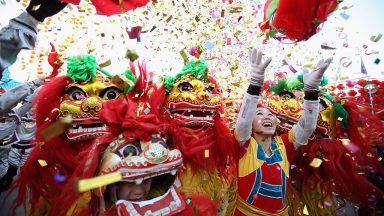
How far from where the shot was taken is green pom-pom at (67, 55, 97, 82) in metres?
2.88

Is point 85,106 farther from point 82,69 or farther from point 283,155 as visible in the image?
point 283,155

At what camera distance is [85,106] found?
2.70 metres

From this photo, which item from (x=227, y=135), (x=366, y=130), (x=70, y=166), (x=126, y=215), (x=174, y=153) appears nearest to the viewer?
(x=126, y=215)

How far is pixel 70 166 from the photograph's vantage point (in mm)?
2641

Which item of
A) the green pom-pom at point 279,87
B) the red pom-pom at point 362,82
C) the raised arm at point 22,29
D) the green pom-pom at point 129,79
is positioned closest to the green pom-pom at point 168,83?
the green pom-pom at point 129,79

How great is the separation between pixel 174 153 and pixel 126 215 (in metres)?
0.53

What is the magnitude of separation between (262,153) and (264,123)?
291mm

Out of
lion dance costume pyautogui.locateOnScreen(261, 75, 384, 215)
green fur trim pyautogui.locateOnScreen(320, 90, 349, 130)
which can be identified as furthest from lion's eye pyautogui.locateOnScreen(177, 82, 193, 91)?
green fur trim pyautogui.locateOnScreen(320, 90, 349, 130)

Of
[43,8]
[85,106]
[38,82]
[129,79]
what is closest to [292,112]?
[129,79]

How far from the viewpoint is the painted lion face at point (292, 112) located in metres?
3.34

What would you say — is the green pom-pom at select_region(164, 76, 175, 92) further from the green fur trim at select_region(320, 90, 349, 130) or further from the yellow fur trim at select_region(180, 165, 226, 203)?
the green fur trim at select_region(320, 90, 349, 130)

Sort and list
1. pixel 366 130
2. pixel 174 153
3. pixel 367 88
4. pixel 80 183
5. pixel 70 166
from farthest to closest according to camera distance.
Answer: pixel 367 88
pixel 366 130
pixel 70 166
pixel 174 153
pixel 80 183

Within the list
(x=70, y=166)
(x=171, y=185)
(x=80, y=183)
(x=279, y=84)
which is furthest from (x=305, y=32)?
(x=70, y=166)

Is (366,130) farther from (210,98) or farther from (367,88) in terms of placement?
(210,98)
